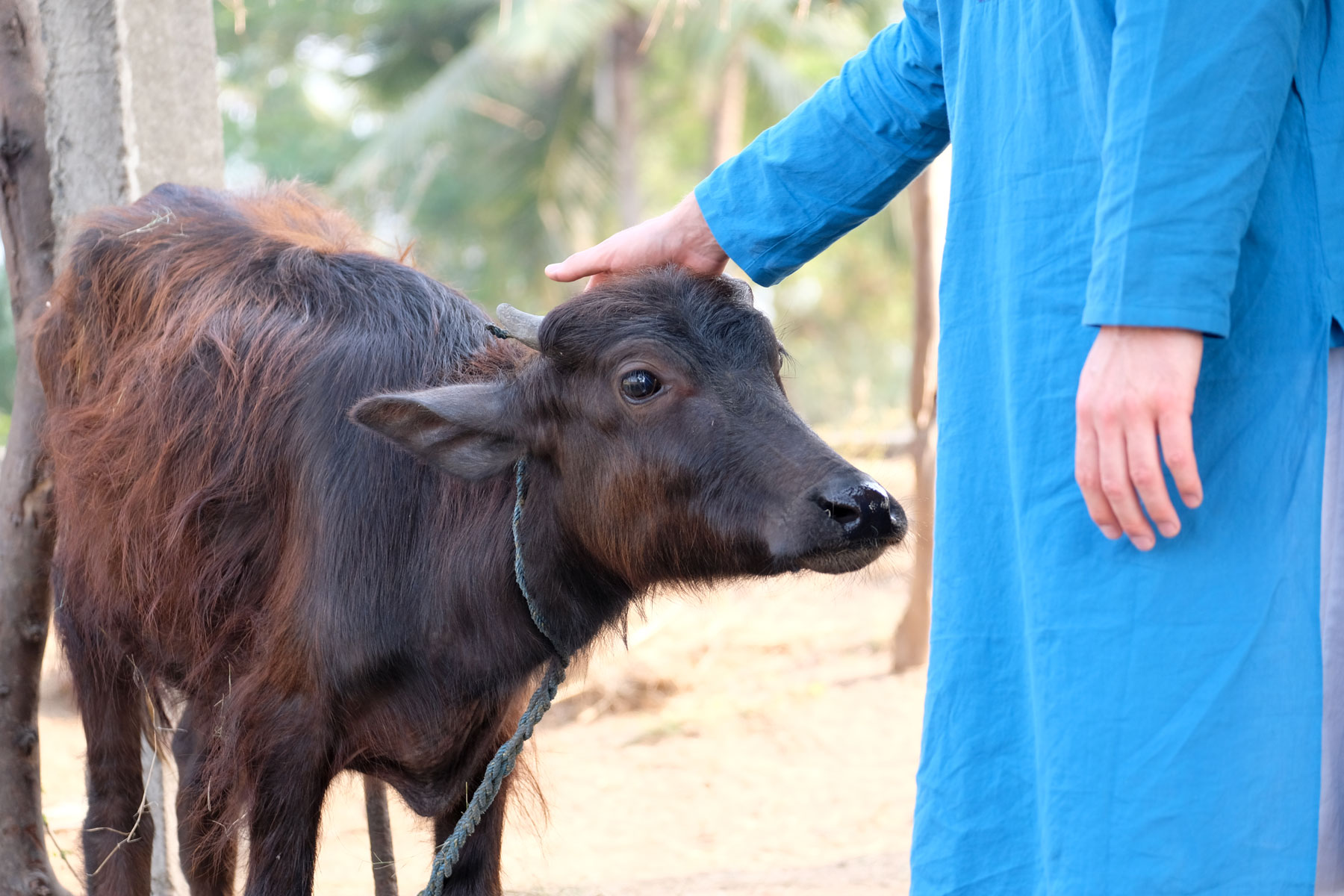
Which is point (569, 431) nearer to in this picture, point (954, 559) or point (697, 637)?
point (954, 559)

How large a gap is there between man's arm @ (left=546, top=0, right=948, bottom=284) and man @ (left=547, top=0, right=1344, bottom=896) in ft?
1.06

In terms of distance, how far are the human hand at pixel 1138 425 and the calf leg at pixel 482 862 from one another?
196cm

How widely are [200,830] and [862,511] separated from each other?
225 centimetres

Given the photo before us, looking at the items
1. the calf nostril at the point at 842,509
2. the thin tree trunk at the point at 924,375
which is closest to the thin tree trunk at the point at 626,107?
the thin tree trunk at the point at 924,375

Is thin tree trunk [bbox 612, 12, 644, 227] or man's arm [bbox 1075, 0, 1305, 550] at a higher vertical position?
thin tree trunk [bbox 612, 12, 644, 227]

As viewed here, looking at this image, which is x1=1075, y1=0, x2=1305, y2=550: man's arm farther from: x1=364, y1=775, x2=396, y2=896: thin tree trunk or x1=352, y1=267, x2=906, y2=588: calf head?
x1=364, y1=775, x2=396, y2=896: thin tree trunk

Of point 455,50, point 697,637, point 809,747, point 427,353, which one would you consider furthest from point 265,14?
point 427,353

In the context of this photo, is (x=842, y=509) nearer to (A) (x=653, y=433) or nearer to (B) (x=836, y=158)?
(A) (x=653, y=433)

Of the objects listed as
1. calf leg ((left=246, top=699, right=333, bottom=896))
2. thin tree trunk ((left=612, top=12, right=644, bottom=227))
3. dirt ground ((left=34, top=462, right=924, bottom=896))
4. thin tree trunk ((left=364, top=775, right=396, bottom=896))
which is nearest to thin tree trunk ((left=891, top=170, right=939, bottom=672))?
dirt ground ((left=34, top=462, right=924, bottom=896))

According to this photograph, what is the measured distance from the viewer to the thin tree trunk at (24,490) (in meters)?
3.89

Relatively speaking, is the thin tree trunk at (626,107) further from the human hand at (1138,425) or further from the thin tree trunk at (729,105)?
the human hand at (1138,425)

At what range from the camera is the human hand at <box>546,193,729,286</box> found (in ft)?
8.87

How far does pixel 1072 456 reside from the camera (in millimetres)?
1700

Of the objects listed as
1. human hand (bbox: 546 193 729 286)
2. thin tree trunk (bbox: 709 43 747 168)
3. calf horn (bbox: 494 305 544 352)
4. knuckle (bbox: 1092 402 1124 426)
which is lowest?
knuckle (bbox: 1092 402 1124 426)
